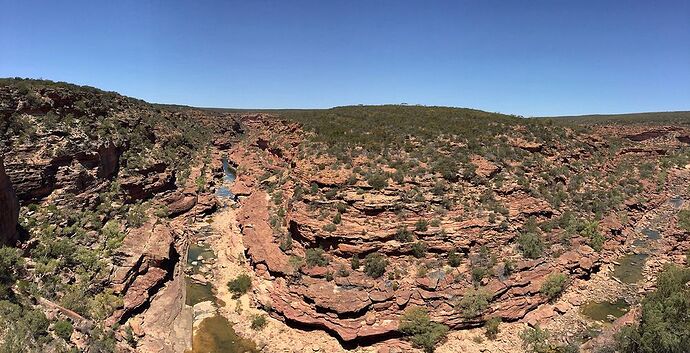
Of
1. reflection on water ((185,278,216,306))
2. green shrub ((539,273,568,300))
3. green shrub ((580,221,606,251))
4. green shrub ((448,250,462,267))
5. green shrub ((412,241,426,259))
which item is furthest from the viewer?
green shrub ((580,221,606,251))

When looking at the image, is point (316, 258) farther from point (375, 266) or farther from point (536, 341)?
point (536, 341)

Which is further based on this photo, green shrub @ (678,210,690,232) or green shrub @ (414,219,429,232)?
green shrub @ (678,210,690,232)

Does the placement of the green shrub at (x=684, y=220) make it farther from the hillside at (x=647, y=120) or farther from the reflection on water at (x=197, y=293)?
the hillside at (x=647, y=120)

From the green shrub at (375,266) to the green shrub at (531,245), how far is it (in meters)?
7.94

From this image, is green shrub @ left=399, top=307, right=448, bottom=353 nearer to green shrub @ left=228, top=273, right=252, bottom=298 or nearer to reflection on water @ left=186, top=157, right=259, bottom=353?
reflection on water @ left=186, top=157, right=259, bottom=353

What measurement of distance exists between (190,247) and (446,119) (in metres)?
27.6

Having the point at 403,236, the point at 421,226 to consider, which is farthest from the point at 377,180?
the point at 403,236

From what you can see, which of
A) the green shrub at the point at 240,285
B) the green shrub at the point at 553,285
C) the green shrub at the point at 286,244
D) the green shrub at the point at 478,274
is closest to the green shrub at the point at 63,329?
the green shrub at the point at 240,285

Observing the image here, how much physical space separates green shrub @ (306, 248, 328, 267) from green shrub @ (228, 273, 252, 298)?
441 cm

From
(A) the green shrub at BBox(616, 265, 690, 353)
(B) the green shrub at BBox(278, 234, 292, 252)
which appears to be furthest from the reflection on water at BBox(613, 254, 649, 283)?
(B) the green shrub at BBox(278, 234, 292, 252)

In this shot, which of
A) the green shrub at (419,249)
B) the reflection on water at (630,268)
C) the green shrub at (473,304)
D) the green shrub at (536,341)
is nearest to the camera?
the green shrub at (536,341)

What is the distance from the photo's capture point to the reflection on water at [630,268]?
2255cm

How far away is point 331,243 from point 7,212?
1583 cm

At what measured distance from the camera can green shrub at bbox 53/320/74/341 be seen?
14305mm
